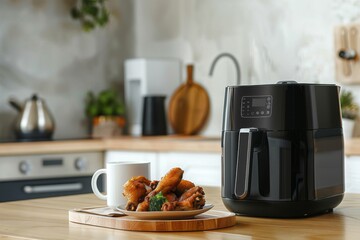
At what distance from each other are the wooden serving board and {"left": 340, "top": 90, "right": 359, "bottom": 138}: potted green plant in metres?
2.11

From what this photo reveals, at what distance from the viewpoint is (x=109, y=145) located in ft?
13.0

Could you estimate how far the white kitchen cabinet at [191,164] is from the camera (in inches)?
138

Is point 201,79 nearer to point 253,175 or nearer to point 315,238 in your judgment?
point 253,175

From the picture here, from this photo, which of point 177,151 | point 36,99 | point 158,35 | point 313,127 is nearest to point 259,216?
point 313,127

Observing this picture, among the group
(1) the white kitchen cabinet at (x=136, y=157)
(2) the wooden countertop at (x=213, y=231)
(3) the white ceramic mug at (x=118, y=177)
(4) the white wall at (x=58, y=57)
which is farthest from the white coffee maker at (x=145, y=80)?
(3) the white ceramic mug at (x=118, y=177)

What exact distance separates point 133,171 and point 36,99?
257 cm

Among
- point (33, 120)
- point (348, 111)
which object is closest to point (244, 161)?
point (348, 111)

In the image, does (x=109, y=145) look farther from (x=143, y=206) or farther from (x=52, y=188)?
(x=143, y=206)

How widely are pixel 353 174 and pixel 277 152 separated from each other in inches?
62.8

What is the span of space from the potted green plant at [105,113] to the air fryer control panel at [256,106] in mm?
2912

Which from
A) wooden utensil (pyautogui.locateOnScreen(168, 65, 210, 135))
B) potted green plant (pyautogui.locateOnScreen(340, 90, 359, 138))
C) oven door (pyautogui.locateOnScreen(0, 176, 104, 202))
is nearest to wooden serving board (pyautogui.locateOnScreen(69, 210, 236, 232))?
potted green plant (pyautogui.locateOnScreen(340, 90, 359, 138))

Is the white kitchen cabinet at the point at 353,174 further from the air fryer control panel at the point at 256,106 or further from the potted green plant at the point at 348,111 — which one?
the air fryer control panel at the point at 256,106

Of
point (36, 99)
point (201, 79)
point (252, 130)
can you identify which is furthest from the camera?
point (201, 79)

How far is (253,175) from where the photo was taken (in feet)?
5.18
